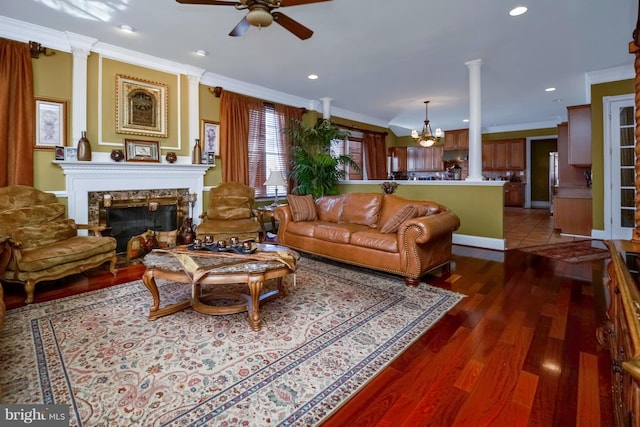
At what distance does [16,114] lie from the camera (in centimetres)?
351

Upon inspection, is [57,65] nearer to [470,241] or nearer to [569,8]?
[569,8]

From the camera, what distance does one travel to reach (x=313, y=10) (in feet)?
10.7

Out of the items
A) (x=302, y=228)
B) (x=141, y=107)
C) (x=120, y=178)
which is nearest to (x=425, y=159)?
(x=302, y=228)

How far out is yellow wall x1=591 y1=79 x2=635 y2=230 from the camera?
5.27 meters

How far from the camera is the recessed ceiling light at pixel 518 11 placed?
3240 millimetres

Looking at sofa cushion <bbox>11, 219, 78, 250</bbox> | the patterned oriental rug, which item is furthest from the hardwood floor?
sofa cushion <bbox>11, 219, 78, 250</bbox>

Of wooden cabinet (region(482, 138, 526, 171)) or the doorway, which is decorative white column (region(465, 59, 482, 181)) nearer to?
wooden cabinet (region(482, 138, 526, 171))

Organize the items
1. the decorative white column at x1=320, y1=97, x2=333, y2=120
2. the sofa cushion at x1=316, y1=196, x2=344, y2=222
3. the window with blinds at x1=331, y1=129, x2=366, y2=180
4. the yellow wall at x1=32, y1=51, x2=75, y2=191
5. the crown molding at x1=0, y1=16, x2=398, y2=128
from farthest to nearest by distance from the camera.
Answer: the window with blinds at x1=331, y1=129, x2=366, y2=180
the decorative white column at x1=320, y1=97, x2=333, y2=120
the sofa cushion at x1=316, y1=196, x2=344, y2=222
the yellow wall at x1=32, y1=51, x2=75, y2=191
the crown molding at x1=0, y1=16, x2=398, y2=128

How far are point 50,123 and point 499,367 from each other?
502 centimetres

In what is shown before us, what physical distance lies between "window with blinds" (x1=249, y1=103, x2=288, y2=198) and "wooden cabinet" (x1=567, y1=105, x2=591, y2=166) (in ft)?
17.2

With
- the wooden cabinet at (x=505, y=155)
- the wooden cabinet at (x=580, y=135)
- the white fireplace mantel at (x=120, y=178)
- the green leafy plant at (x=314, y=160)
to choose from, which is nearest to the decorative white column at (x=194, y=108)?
the white fireplace mantel at (x=120, y=178)

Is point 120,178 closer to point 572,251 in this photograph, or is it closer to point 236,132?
point 236,132

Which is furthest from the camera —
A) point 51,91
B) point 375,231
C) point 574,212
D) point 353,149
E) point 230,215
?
point 353,149

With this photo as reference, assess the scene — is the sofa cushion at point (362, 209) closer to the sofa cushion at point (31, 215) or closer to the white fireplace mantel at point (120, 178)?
the white fireplace mantel at point (120, 178)
